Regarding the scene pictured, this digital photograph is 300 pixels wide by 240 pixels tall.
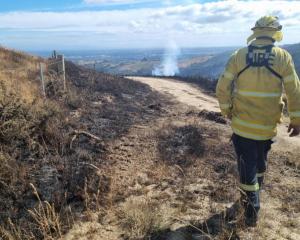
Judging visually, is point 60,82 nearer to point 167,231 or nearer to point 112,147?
point 112,147

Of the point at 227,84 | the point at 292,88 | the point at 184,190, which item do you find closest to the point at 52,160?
the point at 184,190

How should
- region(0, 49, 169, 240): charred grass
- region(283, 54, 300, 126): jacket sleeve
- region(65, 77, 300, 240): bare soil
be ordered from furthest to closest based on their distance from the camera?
1. region(0, 49, 169, 240): charred grass
2. region(65, 77, 300, 240): bare soil
3. region(283, 54, 300, 126): jacket sleeve

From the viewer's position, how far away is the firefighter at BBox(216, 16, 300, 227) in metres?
4.21

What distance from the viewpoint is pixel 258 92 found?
169 inches

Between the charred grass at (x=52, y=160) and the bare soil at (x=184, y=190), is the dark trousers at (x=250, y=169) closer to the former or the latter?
the bare soil at (x=184, y=190)

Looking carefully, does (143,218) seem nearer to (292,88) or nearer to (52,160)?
(292,88)

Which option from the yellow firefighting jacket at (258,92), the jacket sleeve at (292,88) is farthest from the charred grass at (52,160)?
the jacket sleeve at (292,88)

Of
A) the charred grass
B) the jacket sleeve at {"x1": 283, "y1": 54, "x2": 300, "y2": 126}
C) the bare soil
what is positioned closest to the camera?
the jacket sleeve at {"x1": 283, "y1": 54, "x2": 300, "y2": 126}

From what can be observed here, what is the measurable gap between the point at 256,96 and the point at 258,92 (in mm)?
48

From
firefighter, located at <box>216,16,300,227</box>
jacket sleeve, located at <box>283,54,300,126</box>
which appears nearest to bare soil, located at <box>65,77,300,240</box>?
firefighter, located at <box>216,16,300,227</box>

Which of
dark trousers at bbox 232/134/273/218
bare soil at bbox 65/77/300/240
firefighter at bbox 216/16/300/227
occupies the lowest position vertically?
bare soil at bbox 65/77/300/240

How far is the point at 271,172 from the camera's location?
6270 millimetres

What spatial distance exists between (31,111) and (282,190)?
445 centimetres

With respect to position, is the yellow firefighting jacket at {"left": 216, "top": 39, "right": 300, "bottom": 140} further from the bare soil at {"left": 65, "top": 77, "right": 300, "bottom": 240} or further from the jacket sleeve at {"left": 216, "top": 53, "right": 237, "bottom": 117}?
the bare soil at {"left": 65, "top": 77, "right": 300, "bottom": 240}
